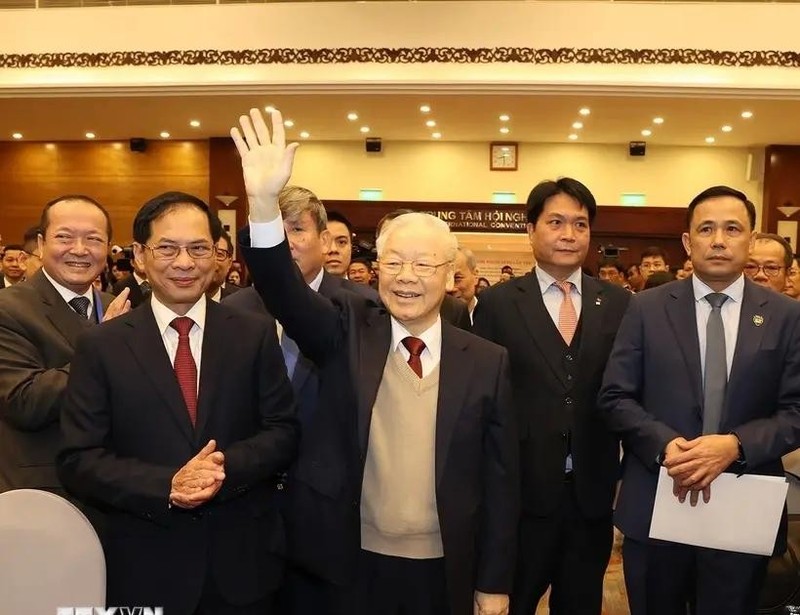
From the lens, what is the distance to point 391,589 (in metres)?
1.83

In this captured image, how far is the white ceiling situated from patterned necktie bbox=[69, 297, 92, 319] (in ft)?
22.6

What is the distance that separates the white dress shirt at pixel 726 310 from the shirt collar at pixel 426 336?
801mm

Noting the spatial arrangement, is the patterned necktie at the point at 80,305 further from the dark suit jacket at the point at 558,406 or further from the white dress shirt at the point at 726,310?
Answer: the white dress shirt at the point at 726,310

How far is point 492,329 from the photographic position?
254 centimetres

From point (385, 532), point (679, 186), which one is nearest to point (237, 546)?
point (385, 532)

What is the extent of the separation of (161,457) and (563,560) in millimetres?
1382

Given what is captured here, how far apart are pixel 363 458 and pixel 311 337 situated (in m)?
0.33

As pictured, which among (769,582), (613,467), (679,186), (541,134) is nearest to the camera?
(613,467)

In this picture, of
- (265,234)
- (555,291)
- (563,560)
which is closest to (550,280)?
(555,291)

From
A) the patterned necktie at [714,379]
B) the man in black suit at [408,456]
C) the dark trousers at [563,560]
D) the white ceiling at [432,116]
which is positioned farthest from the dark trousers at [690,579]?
the white ceiling at [432,116]

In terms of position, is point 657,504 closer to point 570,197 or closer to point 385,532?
point 385,532

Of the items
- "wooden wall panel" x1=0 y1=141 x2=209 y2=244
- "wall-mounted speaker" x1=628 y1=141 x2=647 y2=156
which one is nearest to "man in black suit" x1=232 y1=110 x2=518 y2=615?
"wall-mounted speaker" x1=628 y1=141 x2=647 y2=156

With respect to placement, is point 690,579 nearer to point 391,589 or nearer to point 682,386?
point 682,386

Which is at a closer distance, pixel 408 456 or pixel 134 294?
pixel 408 456
